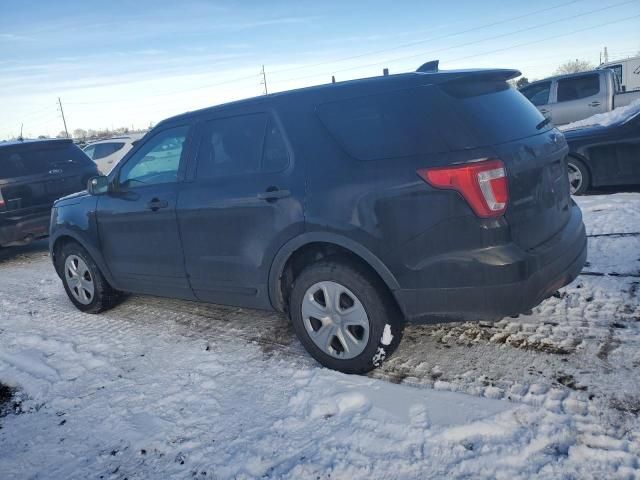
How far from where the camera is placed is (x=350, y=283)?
2965 mm

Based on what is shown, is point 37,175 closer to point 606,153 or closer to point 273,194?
point 273,194

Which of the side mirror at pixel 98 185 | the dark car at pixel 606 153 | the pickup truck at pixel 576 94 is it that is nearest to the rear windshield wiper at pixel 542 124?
the side mirror at pixel 98 185

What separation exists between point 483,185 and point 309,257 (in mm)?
1258

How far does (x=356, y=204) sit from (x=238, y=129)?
120 centimetres

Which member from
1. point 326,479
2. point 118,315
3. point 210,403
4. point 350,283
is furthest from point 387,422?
point 118,315

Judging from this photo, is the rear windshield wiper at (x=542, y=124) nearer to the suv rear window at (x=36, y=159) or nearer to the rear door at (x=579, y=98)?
the suv rear window at (x=36, y=159)

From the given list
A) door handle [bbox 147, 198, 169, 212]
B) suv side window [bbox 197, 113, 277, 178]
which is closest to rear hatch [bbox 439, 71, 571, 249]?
suv side window [bbox 197, 113, 277, 178]

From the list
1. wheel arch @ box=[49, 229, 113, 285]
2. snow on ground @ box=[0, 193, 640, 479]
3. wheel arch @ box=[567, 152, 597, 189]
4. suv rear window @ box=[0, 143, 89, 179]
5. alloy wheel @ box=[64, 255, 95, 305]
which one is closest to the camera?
snow on ground @ box=[0, 193, 640, 479]

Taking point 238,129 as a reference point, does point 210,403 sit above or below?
below

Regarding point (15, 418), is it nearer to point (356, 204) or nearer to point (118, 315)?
point (118, 315)

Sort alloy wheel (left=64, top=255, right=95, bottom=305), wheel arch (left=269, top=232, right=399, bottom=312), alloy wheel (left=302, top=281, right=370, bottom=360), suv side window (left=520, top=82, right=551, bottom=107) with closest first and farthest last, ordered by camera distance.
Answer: wheel arch (left=269, top=232, right=399, bottom=312) < alloy wheel (left=302, top=281, right=370, bottom=360) < alloy wheel (left=64, top=255, right=95, bottom=305) < suv side window (left=520, top=82, right=551, bottom=107)

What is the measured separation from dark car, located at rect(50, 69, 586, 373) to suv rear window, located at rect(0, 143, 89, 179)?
4306 mm

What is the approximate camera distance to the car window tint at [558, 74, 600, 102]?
10.8 m

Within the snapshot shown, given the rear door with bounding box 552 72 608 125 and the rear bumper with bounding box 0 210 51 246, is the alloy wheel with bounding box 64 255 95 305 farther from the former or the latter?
the rear door with bounding box 552 72 608 125
